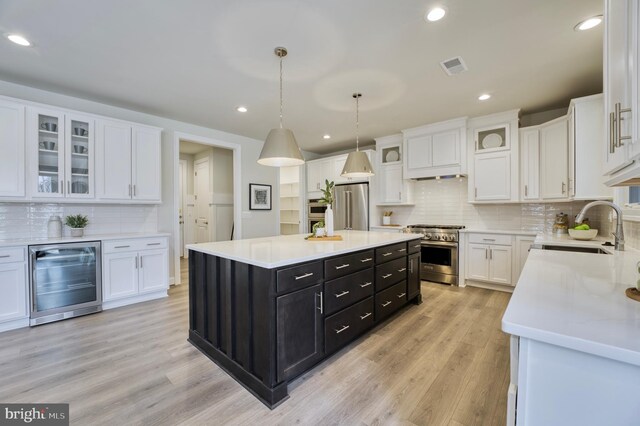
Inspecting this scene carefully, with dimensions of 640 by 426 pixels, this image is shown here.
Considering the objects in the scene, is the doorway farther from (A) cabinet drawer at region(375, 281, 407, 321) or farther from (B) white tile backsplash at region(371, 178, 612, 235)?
(A) cabinet drawer at region(375, 281, 407, 321)

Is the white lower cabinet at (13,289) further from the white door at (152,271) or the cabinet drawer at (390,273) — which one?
the cabinet drawer at (390,273)

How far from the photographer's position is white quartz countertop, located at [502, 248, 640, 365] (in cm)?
67

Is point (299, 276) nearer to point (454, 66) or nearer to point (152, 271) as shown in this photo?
point (454, 66)

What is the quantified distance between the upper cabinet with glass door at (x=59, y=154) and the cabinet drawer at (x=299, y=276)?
308 cm

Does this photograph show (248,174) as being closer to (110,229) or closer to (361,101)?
(110,229)

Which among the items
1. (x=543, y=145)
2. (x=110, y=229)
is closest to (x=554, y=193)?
(x=543, y=145)

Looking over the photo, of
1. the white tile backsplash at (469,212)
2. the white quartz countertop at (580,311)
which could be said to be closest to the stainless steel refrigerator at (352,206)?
the white tile backsplash at (469,212)

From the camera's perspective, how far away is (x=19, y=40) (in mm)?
2268

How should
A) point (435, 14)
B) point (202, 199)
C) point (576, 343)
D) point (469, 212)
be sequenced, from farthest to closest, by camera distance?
point (202, 199) < point (469, 212) < point (435, 14) < point (576, 343)

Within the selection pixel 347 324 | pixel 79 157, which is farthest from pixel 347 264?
pixel 79 157

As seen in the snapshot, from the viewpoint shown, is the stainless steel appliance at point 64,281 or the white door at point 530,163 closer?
the stainless steel appliance at point 64,281

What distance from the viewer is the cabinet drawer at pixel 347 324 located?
2.06m

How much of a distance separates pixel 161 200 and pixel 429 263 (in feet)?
14.0

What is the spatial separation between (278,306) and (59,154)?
3326 mm
